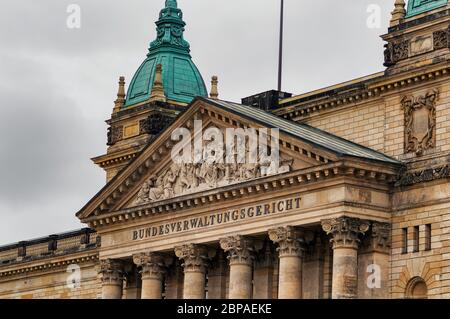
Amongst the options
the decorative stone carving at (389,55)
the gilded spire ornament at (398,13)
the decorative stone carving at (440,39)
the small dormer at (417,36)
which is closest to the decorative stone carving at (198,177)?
the decorative stone carving at (389,55)

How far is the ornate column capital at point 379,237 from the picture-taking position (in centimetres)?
6788

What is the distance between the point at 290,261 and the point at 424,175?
754 centimetres

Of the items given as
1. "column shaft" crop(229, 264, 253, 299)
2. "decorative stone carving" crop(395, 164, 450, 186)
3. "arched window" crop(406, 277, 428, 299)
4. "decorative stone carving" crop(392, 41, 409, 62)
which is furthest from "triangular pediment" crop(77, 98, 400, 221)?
"arched window" crop(406, 277, 428, 299)

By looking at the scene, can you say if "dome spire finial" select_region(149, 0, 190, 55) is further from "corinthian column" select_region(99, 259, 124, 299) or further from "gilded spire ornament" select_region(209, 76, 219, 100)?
"corinthian column" select_region(99, 259, 124, 299)

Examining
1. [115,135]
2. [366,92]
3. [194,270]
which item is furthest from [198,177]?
[115,135]

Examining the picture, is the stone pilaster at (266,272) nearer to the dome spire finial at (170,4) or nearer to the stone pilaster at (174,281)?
the stone pilaster at (174,281)

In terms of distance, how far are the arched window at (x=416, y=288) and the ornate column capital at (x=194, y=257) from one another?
12424 millimetres

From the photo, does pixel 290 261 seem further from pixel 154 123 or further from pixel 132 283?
pixel 154 123

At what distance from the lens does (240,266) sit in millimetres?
72375

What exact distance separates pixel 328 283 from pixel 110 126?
79.6 feet

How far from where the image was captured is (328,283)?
7056 cm
